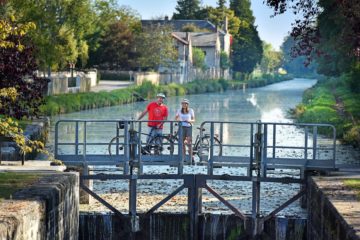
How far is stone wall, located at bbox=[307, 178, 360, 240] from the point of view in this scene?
51.4 ft

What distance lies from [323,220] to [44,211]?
223 inches

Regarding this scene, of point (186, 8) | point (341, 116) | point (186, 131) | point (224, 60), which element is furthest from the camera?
point (186, 8)

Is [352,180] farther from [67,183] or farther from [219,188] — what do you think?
[219,188]

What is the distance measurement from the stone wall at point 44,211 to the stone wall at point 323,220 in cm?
494

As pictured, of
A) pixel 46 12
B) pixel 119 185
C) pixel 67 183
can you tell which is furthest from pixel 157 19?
pixel 67 183

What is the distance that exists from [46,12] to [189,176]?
1650 inches

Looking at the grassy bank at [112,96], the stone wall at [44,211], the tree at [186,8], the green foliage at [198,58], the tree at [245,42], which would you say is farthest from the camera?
the tree at [186,8]

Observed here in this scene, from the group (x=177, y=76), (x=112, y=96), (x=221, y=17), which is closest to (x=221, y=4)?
(x=221, y=17)

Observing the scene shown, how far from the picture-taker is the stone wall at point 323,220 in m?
15.7

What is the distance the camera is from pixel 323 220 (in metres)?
19.2

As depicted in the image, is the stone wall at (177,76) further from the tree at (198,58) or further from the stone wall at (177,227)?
the stone wall at (177,227)

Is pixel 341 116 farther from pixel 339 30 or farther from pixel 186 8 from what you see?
pixel 186 8

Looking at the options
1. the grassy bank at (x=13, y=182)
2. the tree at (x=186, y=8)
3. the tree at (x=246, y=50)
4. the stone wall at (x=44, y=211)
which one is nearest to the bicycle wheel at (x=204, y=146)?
the stone wall at (x=44, y=211)

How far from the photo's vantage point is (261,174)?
24.2 metres
